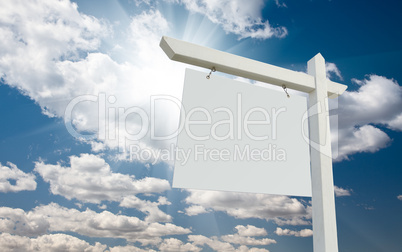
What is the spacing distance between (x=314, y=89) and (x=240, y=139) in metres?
0.80

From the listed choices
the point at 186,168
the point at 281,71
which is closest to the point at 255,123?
the point at 281,71

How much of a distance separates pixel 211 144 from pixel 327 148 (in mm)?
937

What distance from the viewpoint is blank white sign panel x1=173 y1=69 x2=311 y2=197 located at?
2.05 metres

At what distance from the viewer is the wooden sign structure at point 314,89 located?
2139mm

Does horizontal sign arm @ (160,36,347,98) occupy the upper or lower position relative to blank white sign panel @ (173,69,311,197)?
upper

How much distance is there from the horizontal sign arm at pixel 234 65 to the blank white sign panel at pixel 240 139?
78 mm

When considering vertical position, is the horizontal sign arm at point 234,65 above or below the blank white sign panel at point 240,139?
above

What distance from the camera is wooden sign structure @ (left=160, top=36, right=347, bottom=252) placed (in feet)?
7.02

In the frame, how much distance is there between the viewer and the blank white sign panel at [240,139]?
80.8 inches

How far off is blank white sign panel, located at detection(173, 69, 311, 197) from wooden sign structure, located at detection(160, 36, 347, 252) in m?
0.07

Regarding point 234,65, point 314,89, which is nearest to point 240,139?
point 234,65

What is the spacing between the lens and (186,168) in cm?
199

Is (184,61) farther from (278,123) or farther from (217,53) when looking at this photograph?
(278,123)

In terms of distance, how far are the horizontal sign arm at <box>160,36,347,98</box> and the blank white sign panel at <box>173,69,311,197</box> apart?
8 cm
